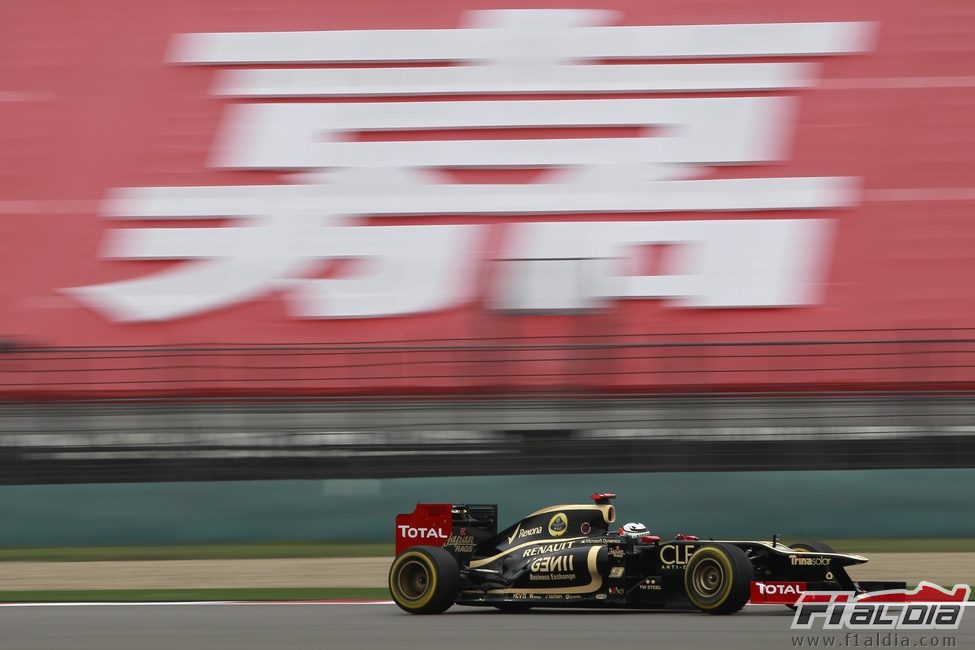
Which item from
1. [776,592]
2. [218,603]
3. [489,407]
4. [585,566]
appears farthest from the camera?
[489,407]

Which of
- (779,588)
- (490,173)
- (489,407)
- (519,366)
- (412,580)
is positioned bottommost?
(412,580)

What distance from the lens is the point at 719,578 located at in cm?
683

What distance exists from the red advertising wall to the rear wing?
9432mm

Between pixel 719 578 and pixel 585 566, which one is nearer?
→ pixel 719 578

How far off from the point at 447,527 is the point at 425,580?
1.43ft

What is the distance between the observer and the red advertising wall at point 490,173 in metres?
17.8

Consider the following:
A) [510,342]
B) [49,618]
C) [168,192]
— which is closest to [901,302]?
[510,342]

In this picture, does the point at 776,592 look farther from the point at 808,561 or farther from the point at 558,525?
the point at 558,525

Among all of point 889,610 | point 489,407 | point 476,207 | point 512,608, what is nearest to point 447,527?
point 512,608

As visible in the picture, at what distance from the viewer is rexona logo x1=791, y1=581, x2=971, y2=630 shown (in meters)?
6.11

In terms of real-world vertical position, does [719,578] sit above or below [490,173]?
below

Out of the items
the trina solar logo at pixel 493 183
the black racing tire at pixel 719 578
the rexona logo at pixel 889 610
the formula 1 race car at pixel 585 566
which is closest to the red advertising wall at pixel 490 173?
the trina solar logo at pixel 493 183

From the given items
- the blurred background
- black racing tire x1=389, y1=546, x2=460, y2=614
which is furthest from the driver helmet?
the blurred background

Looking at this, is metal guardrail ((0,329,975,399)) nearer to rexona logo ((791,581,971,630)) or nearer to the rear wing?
the rear wing
